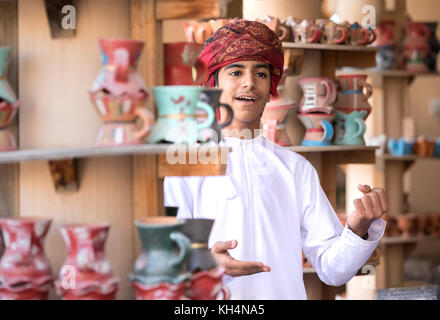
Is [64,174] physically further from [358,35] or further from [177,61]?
[358,35]

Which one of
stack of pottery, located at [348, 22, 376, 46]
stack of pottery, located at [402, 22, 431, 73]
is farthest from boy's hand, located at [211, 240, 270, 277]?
stack of pottery, located at [402, 22, 431, 73]

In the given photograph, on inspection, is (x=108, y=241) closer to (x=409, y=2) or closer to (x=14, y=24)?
(x=14, y=24)

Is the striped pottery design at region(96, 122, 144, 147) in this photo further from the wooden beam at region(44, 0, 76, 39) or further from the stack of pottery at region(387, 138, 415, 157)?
the stack of pottery at region(387, 138, 415, 157)

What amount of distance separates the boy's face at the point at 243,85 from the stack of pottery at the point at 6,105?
1.89ft

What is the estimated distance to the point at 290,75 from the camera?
2.05m

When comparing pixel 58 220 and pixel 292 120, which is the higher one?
pixel 292 120

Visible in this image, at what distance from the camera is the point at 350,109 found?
2.04 m

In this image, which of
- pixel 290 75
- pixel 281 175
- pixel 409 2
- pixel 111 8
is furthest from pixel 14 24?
pixel 409 2

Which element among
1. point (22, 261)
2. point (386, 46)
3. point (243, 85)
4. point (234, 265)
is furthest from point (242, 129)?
point (386, 46)

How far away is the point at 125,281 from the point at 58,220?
0.16 meters

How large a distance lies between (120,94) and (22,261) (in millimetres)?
300

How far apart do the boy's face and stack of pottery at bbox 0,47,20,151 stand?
0.58m

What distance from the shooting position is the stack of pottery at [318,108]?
198cm
